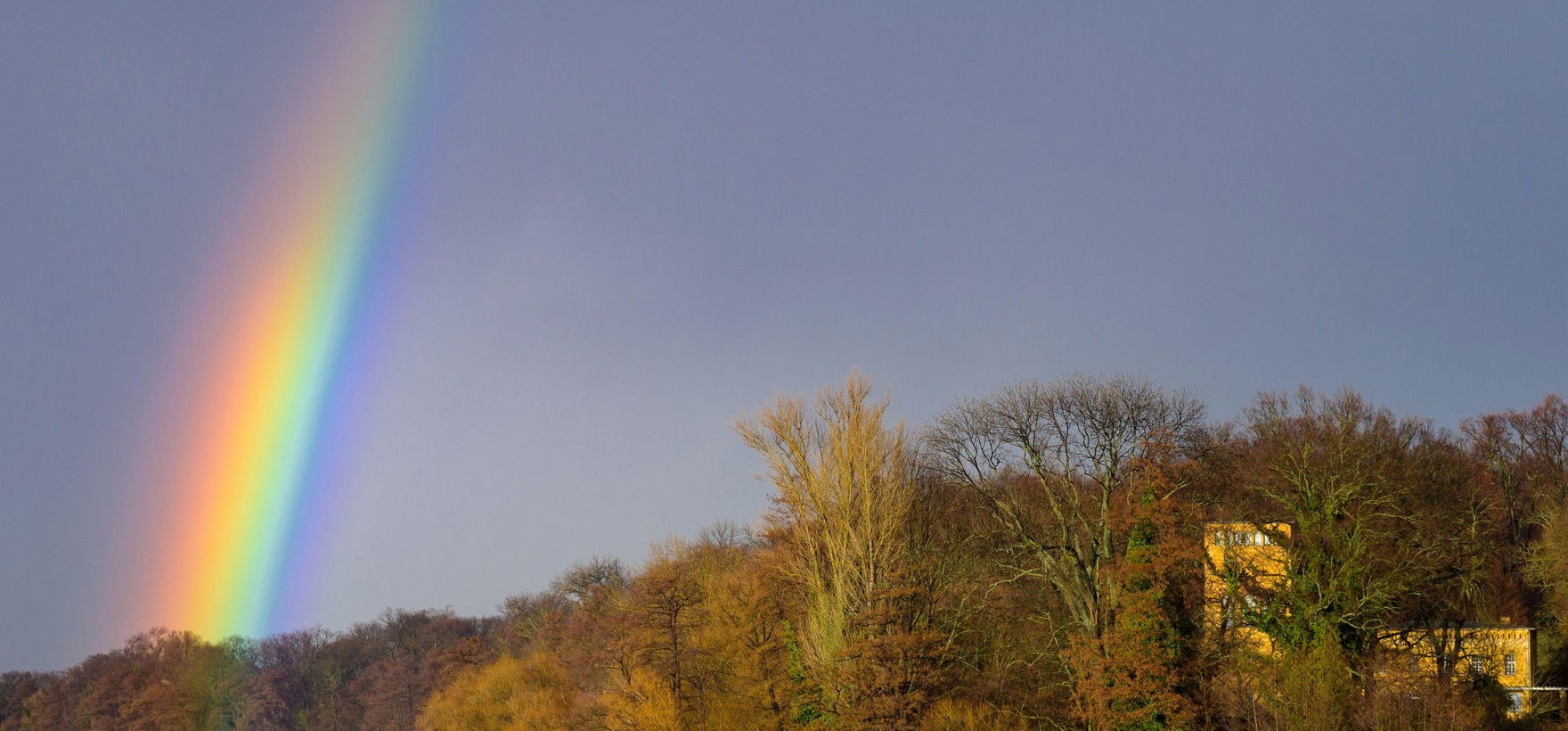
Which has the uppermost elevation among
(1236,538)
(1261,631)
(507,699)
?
(1236,538)

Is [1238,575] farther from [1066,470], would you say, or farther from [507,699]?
[507,699]

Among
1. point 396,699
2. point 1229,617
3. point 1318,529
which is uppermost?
point 1318,529

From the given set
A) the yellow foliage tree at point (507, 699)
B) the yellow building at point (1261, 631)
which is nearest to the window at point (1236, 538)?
the yellow building at point (1261, 631)

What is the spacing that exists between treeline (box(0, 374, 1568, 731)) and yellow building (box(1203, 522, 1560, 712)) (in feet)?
1.02

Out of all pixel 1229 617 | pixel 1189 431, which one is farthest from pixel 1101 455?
pixel 1229 617

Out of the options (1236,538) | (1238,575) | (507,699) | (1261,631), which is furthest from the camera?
(507,699)

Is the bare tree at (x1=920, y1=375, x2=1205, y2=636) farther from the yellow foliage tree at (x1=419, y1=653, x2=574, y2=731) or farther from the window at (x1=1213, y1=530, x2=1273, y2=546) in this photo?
the yellow foliage tree at (x1=419, y1=653, x2=574, y2=731)

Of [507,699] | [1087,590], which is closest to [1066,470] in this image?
[1087,590]

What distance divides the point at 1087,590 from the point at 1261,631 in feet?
24.2

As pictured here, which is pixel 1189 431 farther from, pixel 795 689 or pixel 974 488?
pixel 795 689

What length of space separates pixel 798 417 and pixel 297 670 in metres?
110

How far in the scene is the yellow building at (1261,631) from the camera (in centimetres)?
4300

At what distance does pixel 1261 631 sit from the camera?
46.8 m

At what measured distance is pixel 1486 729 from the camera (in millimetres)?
40250
